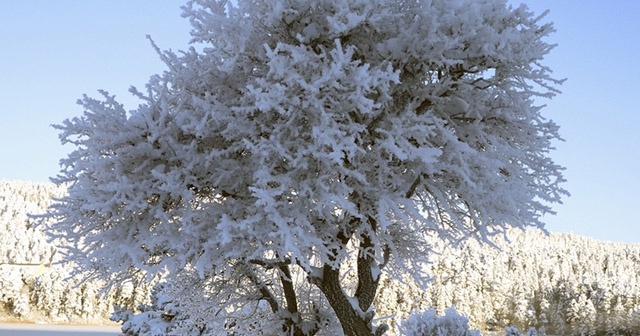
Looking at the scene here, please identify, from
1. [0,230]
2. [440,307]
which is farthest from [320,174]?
[0,230]

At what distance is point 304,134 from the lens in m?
6.93

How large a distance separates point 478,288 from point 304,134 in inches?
1605

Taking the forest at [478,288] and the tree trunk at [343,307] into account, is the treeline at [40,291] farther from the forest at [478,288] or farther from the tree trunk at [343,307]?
the tree trunk at [343,307]

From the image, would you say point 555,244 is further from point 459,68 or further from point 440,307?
point 459,68

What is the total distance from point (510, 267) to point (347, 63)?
4526 centimetres

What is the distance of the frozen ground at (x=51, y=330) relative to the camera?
2948 centimetres

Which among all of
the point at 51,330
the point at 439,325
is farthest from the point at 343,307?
the point at 51,330

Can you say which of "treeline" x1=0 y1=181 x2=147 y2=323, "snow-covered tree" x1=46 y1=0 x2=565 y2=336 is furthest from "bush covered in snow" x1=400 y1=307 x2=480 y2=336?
"treeline" x1=0 y1=181 x2=147 y2=323

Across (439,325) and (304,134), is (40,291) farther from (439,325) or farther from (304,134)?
(304,134)

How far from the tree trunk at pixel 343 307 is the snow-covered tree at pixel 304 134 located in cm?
78

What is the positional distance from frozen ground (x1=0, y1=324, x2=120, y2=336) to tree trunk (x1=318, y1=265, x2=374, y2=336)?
1015 inches

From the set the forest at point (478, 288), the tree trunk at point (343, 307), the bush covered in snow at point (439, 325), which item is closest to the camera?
the tree trunk at point (343, 307)

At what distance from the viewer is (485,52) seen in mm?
7199

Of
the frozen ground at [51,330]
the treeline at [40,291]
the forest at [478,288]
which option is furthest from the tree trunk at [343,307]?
the forest at [478,288]
